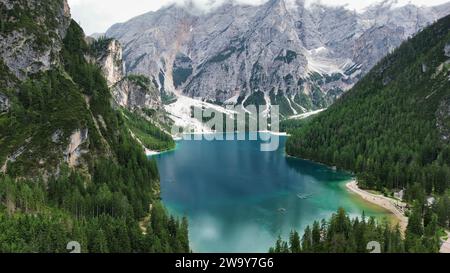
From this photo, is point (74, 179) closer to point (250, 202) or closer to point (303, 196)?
point (250, 202)

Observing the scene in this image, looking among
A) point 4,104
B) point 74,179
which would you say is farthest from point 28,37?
point 74,179

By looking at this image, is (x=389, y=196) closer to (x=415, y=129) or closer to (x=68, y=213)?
(x=415, y=129)

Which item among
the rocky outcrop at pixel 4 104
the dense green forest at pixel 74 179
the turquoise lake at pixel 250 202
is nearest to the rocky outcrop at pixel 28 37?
the dense green forest at pixel 74 179

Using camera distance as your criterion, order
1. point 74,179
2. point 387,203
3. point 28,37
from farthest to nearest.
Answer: point 28,37 < point 387,203 < point 74,179

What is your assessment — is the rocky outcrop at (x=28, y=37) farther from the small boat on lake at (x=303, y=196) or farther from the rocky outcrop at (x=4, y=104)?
the small boat on lake at (x=303, y=196)

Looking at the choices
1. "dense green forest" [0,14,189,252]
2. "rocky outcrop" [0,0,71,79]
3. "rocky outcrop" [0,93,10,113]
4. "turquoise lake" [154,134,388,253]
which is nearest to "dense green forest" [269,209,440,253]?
"turquoise lake" [154,134,388,253]

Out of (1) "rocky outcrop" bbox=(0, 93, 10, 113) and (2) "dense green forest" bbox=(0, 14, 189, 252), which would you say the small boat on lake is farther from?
(1) "rocky outcrop" bbox=(0, 93, 10, 113)
